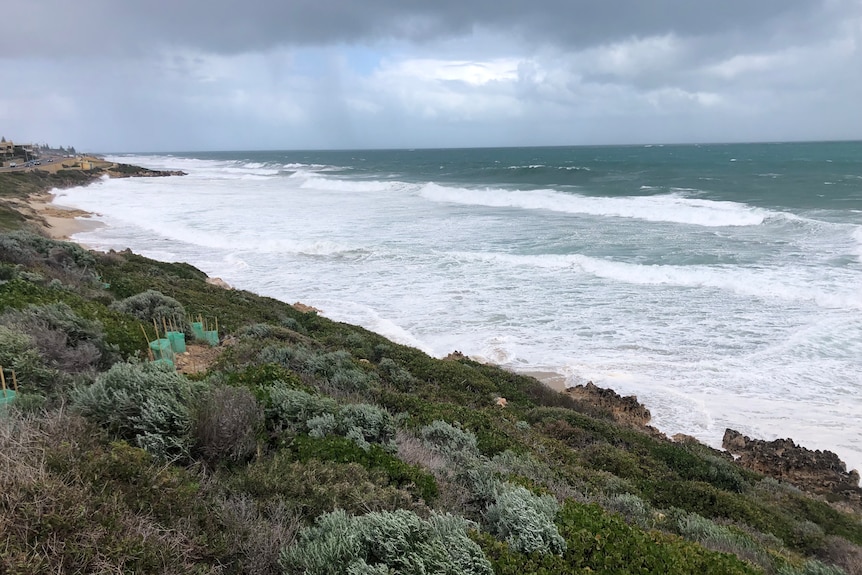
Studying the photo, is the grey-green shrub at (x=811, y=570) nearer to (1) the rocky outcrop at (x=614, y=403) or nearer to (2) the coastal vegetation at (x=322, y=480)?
(2) the coastal vegetation at (x=322, y=480)

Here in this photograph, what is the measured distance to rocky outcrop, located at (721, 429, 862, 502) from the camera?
8008mm

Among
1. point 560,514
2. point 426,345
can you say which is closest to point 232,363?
point 560,514

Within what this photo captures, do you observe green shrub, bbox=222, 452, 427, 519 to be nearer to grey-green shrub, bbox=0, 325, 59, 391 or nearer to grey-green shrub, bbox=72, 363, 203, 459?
grey-green shrub, bbox=72, 363, 203, 459

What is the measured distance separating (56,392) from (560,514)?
4227mm

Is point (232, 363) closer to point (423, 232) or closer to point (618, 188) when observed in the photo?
point (423, 232)

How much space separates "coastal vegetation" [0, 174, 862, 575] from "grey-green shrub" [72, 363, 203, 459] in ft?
0.05

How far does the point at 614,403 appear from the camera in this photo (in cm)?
1011

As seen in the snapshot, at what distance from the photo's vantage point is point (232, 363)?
693cm

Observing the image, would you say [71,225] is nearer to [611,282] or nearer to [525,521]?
[611,282]

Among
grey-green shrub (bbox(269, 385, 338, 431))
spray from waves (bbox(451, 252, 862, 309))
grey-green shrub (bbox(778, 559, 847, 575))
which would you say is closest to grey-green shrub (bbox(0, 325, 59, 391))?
grey-green shrub (bbox(269, 385, 338, 431))

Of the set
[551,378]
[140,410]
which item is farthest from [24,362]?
[551,378]

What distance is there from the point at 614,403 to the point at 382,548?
27.3 ft

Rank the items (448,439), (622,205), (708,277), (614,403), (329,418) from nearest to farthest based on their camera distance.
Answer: (329,418) < (448,439) < (614,403) < (708,277) < (622,205)

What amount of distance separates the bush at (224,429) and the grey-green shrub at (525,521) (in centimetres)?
197
